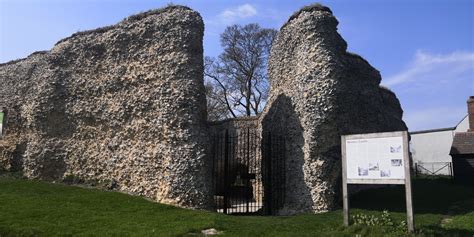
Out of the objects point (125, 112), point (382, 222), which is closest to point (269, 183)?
point (382, 222)

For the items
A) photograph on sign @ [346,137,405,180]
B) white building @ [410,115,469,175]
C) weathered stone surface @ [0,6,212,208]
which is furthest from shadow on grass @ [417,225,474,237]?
white building @ [410,115,469,175]

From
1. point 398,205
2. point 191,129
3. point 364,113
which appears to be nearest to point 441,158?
point 364,113

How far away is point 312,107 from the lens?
15.3 metres

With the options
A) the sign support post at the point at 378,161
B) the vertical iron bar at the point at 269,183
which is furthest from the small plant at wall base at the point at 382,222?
the vertical iron bar at the point at 269,183

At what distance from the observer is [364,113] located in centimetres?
1911

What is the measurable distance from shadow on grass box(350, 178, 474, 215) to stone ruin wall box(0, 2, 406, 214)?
1.61 meters

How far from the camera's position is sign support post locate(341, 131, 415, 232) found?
34.4 ft

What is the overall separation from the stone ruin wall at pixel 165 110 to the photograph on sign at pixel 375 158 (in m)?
3.48

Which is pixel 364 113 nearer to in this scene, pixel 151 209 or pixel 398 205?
pixel 398 205

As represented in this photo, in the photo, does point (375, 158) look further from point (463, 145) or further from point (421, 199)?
point (463, 145)

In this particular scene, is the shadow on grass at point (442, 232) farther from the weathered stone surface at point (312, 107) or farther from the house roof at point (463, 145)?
the house roof at point (463, 145)

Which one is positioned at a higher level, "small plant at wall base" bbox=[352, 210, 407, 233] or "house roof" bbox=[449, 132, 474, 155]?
"house roof" bbox=[449, 132, 474, 155]

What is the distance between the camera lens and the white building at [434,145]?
129 feet

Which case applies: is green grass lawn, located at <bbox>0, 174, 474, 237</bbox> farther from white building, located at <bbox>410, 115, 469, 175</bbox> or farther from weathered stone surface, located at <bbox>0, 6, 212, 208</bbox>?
white building, located at <bbox>410, 115, 469, 175</bbox>
